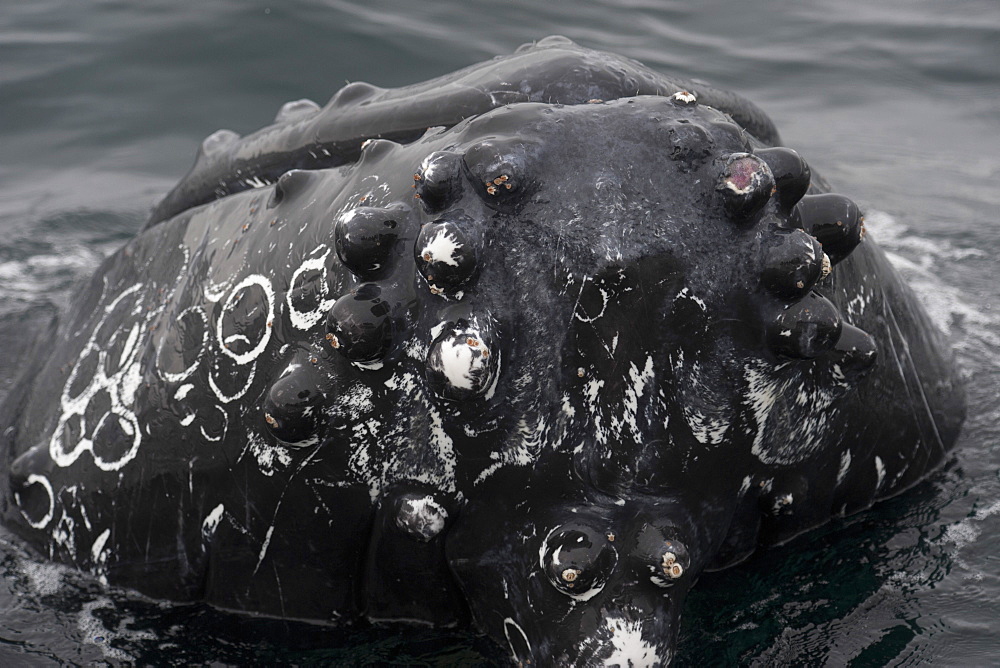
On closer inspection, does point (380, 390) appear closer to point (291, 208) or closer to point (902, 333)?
point (291, 208)

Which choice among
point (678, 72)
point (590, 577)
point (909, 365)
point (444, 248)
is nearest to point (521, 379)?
point (444, 248)

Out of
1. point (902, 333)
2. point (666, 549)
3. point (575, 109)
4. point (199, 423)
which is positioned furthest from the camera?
point (902, 333)

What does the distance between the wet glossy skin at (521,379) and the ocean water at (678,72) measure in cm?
26

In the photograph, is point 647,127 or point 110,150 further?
point 110,150

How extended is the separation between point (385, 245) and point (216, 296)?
73 centimetres

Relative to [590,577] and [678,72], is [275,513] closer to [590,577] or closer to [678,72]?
[590,577]

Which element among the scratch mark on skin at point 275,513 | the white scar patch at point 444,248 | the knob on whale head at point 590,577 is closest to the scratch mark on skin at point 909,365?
the knob on whale head at point 590,577

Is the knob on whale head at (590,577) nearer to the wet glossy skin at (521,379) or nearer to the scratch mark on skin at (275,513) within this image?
the wet glossy skin at (521,379)

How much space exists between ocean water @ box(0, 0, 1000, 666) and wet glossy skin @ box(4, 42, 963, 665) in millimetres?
262

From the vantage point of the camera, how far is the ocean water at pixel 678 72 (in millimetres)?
3297

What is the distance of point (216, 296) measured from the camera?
127 inches

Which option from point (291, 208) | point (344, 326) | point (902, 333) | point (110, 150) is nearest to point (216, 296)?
point (291, 208)

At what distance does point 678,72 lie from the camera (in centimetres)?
1016

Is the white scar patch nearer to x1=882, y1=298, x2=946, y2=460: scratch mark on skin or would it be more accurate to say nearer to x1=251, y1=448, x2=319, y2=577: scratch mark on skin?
x1=251, y1=448, x2=319, y2=577: scratch mark on skin
